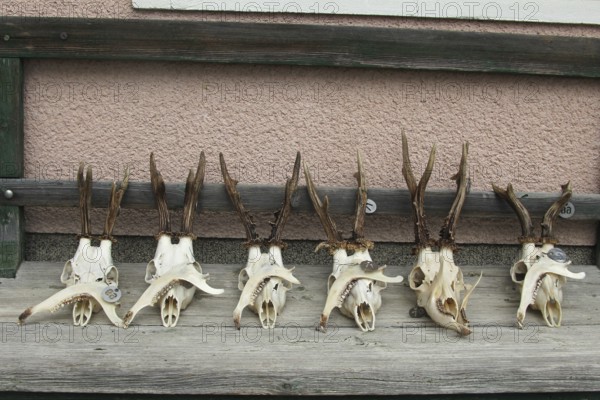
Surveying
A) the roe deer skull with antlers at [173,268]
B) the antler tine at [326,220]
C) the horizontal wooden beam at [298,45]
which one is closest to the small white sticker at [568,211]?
the horizontal wooden beam at [298,45]

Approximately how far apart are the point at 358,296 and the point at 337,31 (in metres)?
1.36

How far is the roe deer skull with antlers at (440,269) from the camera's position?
216cm

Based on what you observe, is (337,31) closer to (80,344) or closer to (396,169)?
(396,169)

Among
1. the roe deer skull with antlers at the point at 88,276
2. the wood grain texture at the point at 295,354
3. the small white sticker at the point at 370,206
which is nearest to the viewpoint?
the wood grain texture at the point at 295,354

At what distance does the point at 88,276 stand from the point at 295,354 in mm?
1014

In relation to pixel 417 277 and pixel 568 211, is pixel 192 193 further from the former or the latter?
pixel 568 211

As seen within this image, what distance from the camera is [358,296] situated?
2.19m

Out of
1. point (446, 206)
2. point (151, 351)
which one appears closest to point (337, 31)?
point (446, 206)

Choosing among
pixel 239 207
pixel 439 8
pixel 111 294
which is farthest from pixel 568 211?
pixel 111 294

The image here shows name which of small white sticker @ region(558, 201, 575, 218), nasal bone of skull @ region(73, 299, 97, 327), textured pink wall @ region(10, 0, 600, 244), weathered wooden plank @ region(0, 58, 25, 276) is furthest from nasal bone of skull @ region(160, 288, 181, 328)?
small white sticker @ region(558, 201, 575, 218)

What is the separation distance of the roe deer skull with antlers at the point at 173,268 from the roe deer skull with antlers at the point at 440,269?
918 mm

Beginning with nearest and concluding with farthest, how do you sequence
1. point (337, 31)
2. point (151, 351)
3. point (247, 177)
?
point (151, 351) < point (337, 31) < point (247, 177)

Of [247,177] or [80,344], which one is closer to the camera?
[80,344]

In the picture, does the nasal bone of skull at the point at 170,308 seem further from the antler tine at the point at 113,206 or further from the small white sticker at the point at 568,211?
the small white sticker at the point at 568,211
